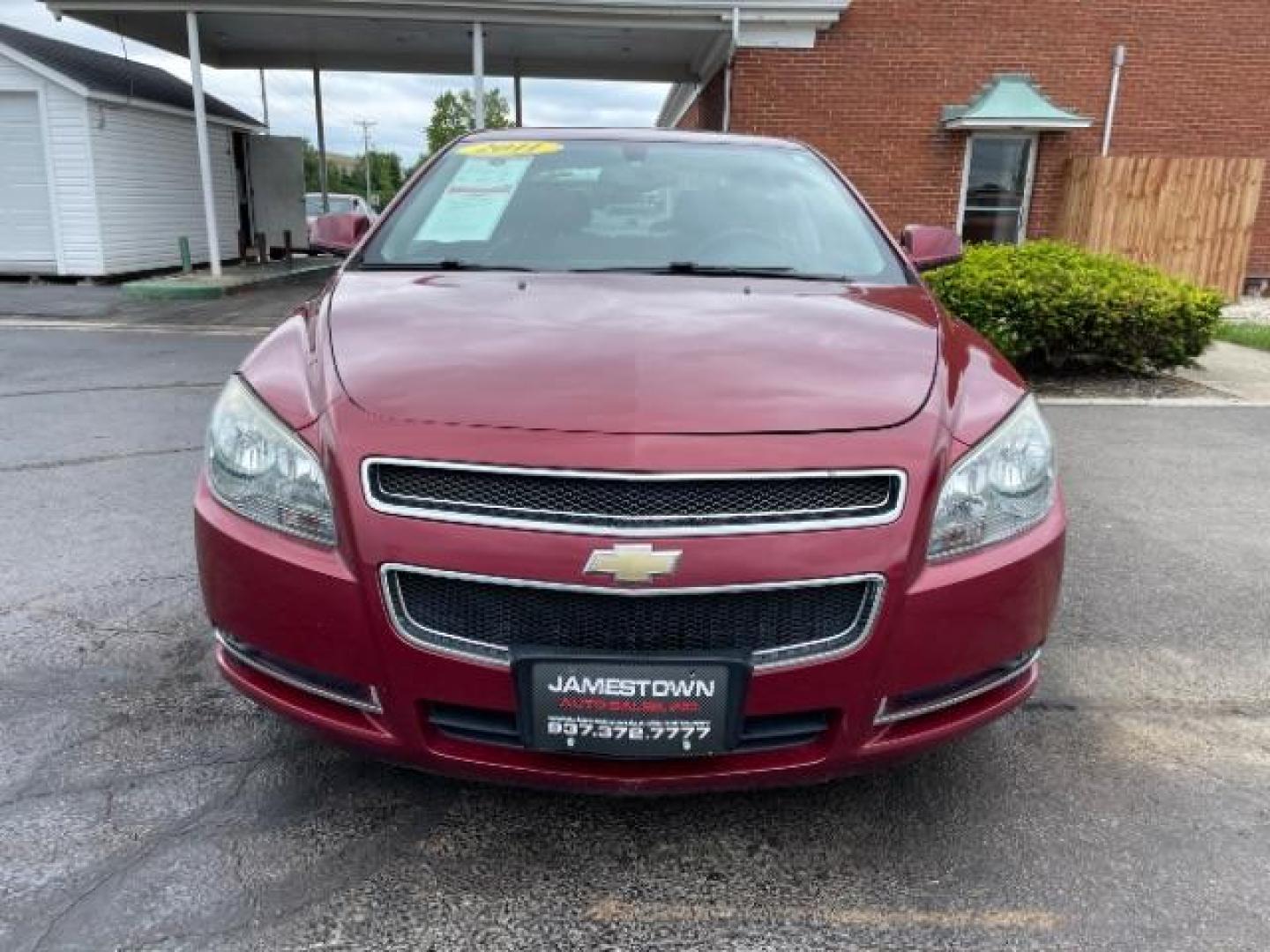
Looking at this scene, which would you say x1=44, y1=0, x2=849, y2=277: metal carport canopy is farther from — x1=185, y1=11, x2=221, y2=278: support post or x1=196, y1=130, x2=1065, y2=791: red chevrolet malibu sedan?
x1=196, y1=130, x2=1065, y2=791: red chevrolet malibu sedan

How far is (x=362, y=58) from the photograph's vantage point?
16.0 metres

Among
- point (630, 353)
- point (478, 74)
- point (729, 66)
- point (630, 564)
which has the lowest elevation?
point (630, 564)

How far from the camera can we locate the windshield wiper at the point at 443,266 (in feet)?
9.34

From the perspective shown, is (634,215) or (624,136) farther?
(624,136)

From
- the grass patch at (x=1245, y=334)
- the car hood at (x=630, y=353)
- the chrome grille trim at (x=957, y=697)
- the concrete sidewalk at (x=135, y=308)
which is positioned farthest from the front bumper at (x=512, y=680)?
the grass patch at (x=1245, y=334)

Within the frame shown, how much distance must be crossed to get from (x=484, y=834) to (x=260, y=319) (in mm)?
9618

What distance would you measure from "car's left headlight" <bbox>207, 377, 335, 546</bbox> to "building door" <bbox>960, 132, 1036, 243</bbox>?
12067 mm

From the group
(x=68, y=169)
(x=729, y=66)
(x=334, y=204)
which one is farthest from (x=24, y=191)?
(x=334, y=204)

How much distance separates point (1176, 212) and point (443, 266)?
11578 millimetres

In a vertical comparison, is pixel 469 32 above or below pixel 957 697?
above

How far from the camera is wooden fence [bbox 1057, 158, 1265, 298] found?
11.5m

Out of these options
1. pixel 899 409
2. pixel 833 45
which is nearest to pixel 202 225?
pixel 833 45

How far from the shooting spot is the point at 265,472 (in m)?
2.01

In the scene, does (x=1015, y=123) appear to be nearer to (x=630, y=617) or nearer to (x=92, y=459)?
(x=92, y=459)
